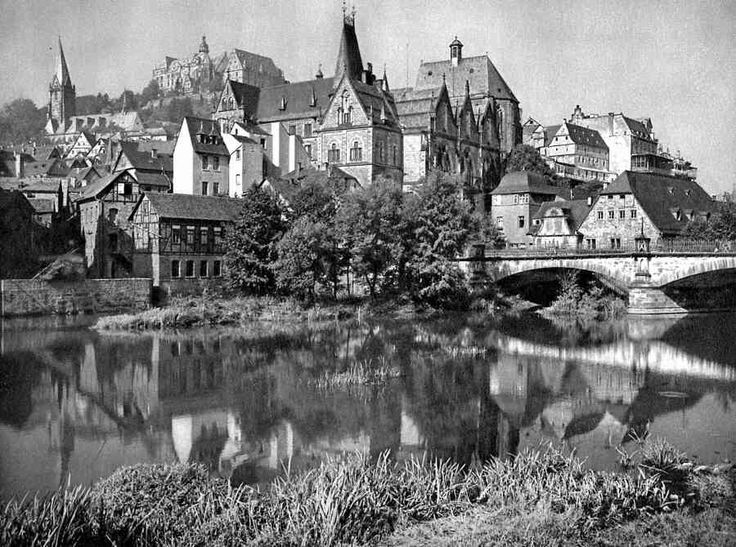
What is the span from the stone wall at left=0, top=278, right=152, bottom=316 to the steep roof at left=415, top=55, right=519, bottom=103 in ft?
204

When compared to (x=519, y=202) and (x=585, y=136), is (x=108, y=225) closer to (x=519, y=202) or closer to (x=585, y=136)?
(x=519, y=202)

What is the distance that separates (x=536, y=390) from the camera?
84.2 feet

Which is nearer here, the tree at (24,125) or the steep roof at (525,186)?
the steep roof at (525,186)

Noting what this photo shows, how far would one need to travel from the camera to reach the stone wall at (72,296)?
4534cm

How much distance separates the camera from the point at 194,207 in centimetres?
5866

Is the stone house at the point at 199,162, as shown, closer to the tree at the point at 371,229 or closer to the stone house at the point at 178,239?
the stone house at the point at 178,239

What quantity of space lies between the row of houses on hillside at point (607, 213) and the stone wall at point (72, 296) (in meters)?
36.5

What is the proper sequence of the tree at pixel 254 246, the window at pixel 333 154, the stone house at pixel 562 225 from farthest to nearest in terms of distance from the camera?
the window at pixel 333 154 < the stone house at pixel 562 225 < the tree at pixel 254 246


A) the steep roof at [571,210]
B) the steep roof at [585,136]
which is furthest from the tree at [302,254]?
the steep roof at [585,136]

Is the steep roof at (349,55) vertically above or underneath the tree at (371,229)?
above

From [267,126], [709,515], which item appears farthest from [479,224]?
[709,515]

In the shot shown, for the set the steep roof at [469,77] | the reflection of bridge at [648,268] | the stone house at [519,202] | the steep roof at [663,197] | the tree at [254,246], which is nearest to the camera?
the reflection of bridge at [648,268]

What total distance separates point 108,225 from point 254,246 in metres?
15.9

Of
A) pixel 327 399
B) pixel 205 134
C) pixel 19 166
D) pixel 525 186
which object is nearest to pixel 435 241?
pixel 525 186
